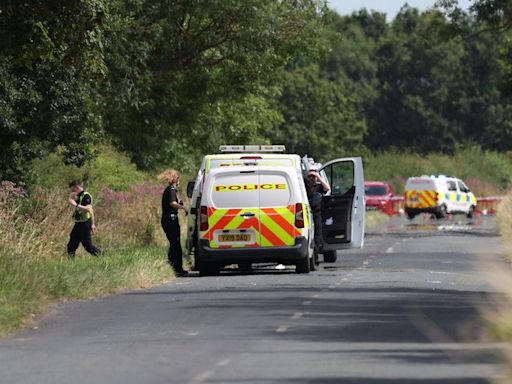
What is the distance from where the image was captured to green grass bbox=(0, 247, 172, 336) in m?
19.5

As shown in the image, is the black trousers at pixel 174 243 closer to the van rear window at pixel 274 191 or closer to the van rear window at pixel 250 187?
the van rear window at pixel 250 187

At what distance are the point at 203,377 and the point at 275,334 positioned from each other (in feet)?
12.5

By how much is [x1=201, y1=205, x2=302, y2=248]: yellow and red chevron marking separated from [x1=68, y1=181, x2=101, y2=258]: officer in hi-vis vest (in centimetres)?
213

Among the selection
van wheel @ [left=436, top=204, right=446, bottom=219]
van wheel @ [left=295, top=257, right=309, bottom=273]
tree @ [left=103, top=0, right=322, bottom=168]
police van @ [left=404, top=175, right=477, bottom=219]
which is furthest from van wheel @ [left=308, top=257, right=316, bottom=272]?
van wheel @ [left=436, top=204, right=446, bottom=219]

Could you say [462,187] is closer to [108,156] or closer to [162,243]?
[108,156]

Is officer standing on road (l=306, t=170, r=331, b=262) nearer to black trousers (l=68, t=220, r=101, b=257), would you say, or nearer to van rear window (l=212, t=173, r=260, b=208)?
van rear window (l=212, t=173, r=260, b=208)

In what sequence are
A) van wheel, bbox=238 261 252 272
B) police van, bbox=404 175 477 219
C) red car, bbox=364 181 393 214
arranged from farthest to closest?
red car, bbox=364 181 393 214 < police van, bbox=404 175 477 219 < van wheel, bbox=238 261 252 272

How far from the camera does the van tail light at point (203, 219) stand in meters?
28.8

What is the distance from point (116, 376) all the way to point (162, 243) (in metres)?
22.3

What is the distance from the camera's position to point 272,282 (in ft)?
85.8

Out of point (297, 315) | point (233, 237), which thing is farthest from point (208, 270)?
point (297, 315)

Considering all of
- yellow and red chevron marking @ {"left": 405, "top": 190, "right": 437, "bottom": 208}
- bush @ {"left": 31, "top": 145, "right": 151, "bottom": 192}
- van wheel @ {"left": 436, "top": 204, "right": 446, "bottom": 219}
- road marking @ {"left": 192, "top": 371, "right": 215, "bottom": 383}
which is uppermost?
bush @ {"left": 31, "top": 145, "right": 151, "bottom": 192}

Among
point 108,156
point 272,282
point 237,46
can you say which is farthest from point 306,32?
point 272,282

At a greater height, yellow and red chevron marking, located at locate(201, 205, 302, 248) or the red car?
yellow and red chevron marking, located at locate(201, 205, 302, 248)
